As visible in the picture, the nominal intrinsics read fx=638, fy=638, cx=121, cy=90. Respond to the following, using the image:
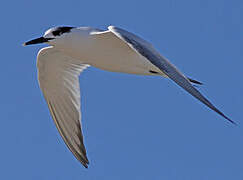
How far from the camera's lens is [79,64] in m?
11.9

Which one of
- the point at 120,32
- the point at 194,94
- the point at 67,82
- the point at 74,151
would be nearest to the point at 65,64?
the point at 67,82

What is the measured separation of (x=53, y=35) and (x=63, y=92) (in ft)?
6.46

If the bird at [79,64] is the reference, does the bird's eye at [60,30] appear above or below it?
above

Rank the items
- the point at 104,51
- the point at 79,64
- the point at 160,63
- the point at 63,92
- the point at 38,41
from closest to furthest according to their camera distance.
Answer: the point at 160,63 → the point at 104,51 → the point at 38,41 → the point at 63,92 → the point at 79,64

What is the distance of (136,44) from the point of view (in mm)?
8398

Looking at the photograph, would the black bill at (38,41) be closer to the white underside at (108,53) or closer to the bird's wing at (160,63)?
the white underside at (108,53)

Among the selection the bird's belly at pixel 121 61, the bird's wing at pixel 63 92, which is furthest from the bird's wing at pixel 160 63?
the bird's wing at pixel 63 92

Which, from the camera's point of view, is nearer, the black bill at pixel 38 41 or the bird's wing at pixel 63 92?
the black bill at pixel 38 41

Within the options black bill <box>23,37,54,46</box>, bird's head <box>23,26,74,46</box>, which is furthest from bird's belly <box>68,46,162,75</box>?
black bill <box>23,37,54,46</box>

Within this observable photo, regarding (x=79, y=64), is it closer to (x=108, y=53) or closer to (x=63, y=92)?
(x=63, y=92)

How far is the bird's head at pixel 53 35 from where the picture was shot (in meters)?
9.96

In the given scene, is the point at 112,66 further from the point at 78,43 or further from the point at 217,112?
the point at 217,112

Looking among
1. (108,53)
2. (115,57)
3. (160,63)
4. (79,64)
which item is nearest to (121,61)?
(115,57)

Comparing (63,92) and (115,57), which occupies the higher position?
(115,57)
